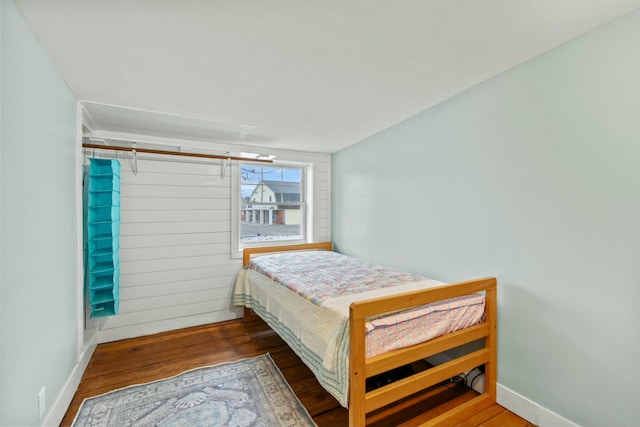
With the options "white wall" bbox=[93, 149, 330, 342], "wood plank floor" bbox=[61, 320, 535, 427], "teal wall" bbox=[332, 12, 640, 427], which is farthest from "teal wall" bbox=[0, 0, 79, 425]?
"teal wall" bbox=[332, 12, 640, 427]

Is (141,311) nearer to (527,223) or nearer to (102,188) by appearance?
(102,188)

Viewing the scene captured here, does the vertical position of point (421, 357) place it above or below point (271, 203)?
below

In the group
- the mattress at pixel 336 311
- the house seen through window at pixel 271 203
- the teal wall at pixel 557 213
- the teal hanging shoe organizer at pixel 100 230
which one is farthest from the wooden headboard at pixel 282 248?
the teal wall at pixel 557 213

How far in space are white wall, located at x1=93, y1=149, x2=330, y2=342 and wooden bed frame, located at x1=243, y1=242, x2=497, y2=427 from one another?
236 cm

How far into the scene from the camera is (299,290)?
6.79ft

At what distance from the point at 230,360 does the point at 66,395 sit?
1.06 meters

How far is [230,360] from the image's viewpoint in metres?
2.44

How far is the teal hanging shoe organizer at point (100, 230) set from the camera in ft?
7.44

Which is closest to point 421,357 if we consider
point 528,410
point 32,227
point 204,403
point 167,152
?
point 528,410

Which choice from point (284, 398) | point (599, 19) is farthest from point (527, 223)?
point (284, 398)

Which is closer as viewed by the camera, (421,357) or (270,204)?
(421,357)

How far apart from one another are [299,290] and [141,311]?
6.60ft

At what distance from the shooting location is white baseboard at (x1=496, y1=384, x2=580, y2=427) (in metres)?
1.56

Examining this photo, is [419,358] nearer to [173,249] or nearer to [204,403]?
[204,403]
